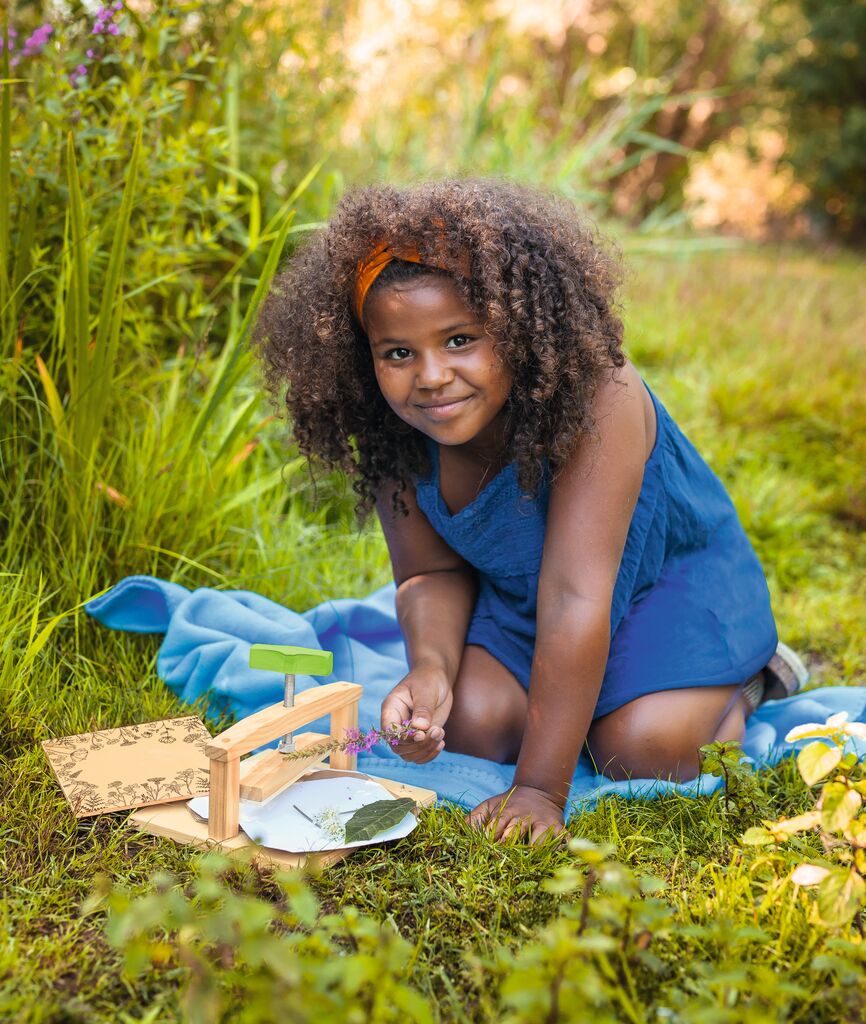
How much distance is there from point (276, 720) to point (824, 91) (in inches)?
458

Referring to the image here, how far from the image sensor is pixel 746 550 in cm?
224

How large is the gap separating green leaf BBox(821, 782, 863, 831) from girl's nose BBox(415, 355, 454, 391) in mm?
867

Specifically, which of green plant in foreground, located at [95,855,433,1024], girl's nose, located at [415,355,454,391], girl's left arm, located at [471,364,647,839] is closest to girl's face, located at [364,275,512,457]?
girl's nose, located at [415,355,454,391]

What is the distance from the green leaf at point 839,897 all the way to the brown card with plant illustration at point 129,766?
102 cm

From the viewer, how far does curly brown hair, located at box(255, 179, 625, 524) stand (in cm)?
168

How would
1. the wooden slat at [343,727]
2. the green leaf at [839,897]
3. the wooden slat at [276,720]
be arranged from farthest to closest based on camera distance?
the wooden slat at [343,727], the wooden slat at [276,720], the green leaf at [839,897]

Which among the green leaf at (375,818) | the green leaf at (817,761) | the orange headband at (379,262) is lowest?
the green leaf at (375,818)

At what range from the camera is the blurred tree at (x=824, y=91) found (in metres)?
10.5

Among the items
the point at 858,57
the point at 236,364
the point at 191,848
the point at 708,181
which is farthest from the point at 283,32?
the point at 708,181

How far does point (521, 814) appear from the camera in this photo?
1.68 m

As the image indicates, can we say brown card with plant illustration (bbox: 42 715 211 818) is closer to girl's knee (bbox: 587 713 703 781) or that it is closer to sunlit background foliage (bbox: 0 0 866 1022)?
sunlit background foliage (bbox: 0 0 866 1022)

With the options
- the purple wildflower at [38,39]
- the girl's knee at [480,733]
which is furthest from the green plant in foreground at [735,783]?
the purple wildflower at [38,39]

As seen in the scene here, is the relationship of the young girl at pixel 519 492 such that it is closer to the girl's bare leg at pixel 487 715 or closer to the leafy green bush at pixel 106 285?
→ the girl's bare leg at pixel 487 715

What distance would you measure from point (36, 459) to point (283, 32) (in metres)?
1.87
